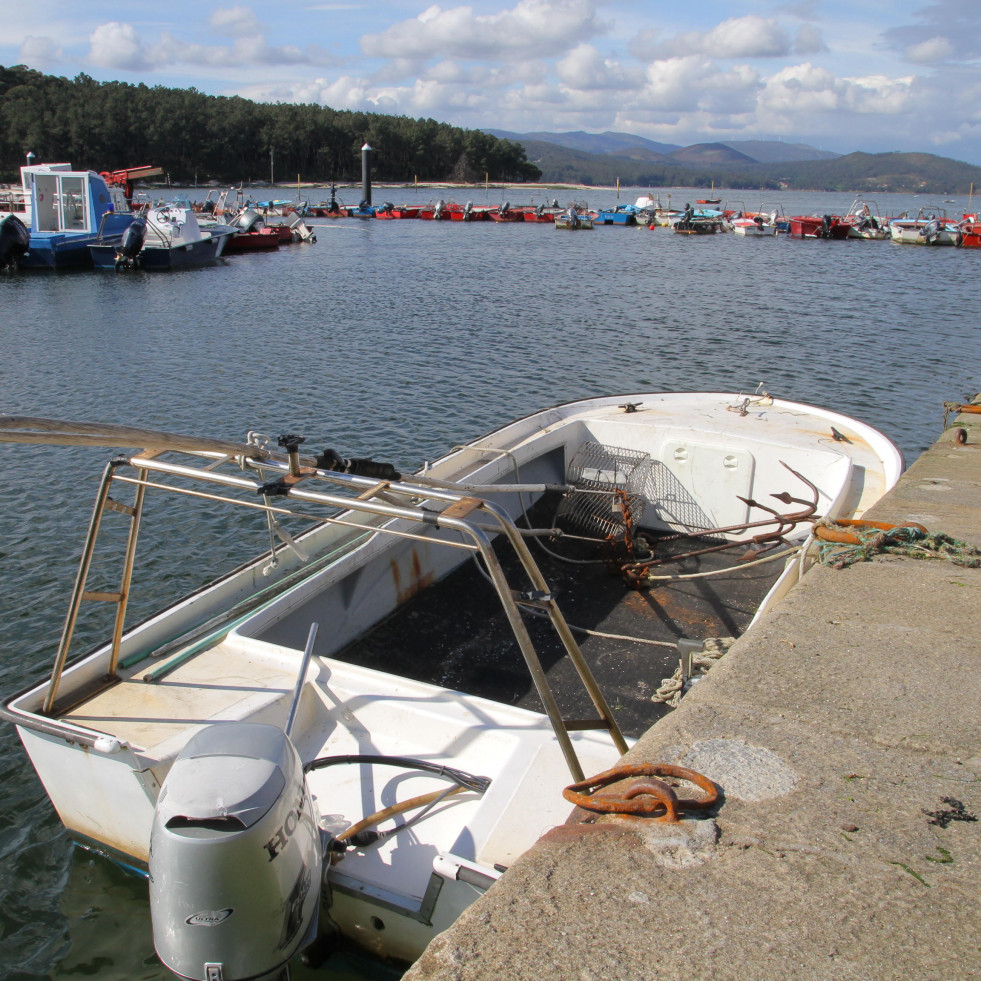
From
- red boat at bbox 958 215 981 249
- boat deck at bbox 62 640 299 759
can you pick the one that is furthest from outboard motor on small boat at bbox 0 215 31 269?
red boat at bbox 958 215 981 249

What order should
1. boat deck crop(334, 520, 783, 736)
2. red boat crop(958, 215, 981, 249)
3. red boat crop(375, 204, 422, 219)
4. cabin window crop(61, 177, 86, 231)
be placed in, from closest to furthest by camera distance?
boat deck crop(334, 520, 783, 736), cabin window crop(61, 177, 86, 231), red boat crop(958, 215, 981, 249), red boat crop(375, 204, 422, 219)

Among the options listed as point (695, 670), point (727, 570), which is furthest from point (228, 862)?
point (727, 570)

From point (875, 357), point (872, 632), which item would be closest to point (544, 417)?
point (872, 632)

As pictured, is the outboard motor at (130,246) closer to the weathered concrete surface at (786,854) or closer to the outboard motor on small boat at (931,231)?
the weathered concrete surface at (786,854)

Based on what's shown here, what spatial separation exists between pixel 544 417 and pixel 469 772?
4.85 metres

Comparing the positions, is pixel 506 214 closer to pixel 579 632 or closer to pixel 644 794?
pixel 579 632

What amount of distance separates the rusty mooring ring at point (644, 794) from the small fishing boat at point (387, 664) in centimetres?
27

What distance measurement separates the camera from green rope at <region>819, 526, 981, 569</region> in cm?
472

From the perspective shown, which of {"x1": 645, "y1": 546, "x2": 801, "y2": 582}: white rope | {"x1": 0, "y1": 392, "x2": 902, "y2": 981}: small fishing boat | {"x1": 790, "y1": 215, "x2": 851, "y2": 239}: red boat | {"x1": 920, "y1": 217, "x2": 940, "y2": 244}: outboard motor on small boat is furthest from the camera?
{"x1": 790, "y1": 215, "x2": 851, "y2": 239}: red boat

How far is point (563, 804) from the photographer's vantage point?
3340 mm

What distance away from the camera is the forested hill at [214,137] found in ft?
303

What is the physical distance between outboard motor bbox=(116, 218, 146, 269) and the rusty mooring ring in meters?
35.1

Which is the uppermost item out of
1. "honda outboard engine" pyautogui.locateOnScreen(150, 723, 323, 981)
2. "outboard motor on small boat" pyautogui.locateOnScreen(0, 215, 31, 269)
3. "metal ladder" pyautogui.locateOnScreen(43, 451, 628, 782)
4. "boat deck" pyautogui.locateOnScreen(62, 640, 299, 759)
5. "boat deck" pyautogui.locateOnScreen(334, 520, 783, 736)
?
"outboard motor on small boat" pyautogui.locateOnScreen(0, 215, 31, 269)

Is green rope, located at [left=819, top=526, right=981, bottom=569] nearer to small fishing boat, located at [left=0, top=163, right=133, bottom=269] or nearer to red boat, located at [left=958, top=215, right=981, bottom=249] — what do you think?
small fishing boat, located at [left=0, top=163, right=133, bottom=269]
